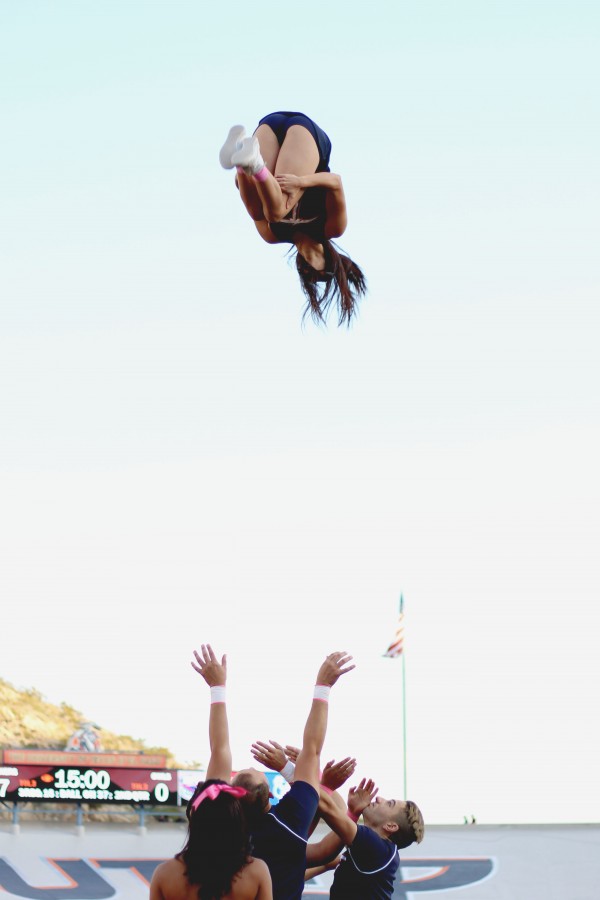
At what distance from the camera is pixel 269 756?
469 centimetres

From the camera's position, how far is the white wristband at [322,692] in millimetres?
4402

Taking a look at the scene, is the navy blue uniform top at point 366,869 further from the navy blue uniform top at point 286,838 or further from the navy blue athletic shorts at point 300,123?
the navy blue athletic shorts at point 300,123

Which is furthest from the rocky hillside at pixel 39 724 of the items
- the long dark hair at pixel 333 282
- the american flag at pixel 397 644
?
the long dark hair at pixel 333 282

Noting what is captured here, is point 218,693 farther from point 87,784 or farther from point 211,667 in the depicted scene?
point 87,784

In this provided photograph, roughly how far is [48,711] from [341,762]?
30.1m

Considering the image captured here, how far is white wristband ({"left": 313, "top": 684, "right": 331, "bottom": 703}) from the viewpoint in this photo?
4.40 metres

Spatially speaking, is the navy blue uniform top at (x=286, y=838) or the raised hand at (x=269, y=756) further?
the raised hand at (x=269, y=756)

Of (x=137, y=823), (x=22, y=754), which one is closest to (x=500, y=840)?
(x=137, y=823)

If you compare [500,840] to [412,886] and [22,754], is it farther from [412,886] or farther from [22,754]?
[22,754]

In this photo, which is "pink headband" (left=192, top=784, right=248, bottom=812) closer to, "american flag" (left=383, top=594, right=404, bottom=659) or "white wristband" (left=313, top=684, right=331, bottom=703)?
"white wristband" (left=313, top=684, right=331, bottom=703)

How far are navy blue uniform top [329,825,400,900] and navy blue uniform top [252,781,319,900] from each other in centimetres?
40

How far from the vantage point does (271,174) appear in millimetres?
A: 5398

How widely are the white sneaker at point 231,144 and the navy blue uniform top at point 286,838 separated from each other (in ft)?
8.42

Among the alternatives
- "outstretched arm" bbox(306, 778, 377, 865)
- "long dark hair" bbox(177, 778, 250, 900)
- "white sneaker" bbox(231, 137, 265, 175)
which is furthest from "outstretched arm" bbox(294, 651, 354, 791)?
"white sneaker" bbox(231, 137, 265, 175)
